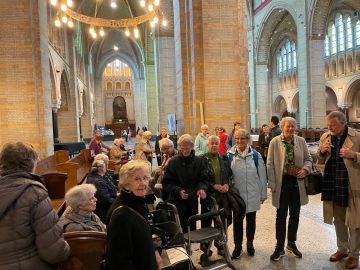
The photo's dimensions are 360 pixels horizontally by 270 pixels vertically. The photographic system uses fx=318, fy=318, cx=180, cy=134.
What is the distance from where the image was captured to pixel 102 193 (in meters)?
3.94

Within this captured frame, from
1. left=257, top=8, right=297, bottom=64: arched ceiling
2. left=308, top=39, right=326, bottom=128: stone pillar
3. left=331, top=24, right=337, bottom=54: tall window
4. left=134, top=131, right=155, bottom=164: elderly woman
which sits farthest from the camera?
left=331, top=24, right=337, bottom=54: tall window

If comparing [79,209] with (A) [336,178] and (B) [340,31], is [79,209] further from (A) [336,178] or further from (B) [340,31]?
(B) [340,31]

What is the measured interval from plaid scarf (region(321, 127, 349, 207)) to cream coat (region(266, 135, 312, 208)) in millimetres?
222

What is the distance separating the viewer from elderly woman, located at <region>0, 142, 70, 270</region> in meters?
1.93

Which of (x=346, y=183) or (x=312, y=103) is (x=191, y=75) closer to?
(x=346, y=183)

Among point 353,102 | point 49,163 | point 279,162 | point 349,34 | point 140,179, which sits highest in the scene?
→ point 349,34

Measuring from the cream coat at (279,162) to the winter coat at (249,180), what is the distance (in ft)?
0.45

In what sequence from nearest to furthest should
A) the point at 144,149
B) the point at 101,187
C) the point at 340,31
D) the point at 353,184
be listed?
the point at 353,184 < the point at 101,187 < the point at 144,149 < the point at 340,31

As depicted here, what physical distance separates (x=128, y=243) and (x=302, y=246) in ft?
10.3

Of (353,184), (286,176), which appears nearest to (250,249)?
(286,176)

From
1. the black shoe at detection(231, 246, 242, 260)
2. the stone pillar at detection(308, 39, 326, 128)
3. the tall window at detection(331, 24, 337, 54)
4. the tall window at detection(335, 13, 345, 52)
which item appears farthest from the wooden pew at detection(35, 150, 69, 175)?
the tall window at detection(331, 24, 337, 54)

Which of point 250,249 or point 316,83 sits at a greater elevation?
point 316,83

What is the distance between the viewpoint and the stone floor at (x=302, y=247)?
367 cm

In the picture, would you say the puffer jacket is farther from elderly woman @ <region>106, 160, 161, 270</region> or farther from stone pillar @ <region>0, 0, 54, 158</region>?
stone pillar @ <region>0, 0, 54, 158</region>
